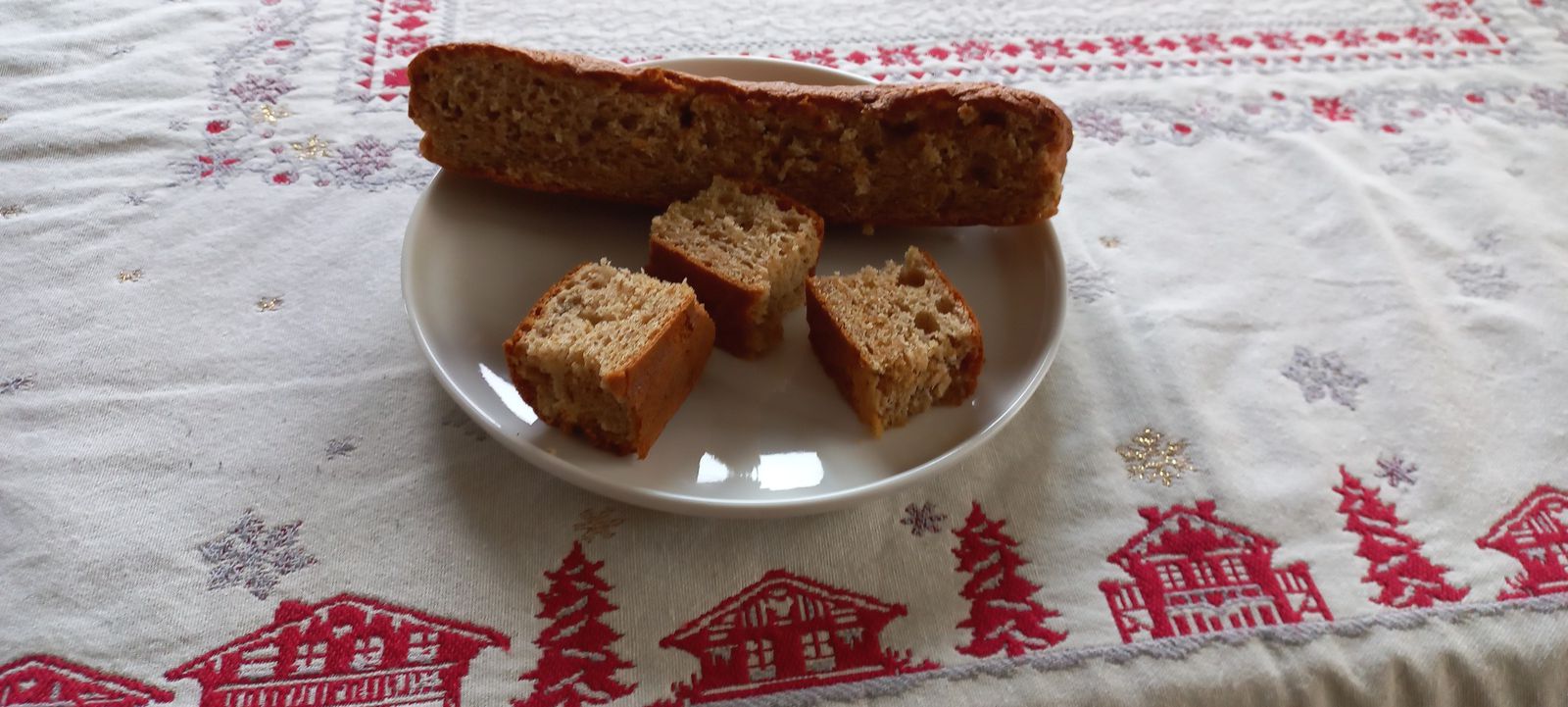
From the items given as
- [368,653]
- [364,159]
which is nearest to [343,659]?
[368,653]

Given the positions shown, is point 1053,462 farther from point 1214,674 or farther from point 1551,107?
point 1551,107

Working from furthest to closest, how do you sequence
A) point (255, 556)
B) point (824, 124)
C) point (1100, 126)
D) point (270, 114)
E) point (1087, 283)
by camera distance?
point (1100, 126)
point (270, 114)
point (1087, 283)
point (824, 124)
point (255, 556)

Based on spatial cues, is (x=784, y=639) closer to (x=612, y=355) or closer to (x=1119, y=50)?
(x=612, y=355)

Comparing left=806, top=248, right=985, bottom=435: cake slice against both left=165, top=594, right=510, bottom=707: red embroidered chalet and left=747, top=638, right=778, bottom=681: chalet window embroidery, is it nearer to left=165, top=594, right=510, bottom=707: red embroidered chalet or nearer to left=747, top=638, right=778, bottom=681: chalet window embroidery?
left=747, top=638, right=778, bottom=681: chalet window embroidery

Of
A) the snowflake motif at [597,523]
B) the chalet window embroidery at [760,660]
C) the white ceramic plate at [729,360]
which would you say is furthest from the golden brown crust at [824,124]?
the chalet window embroidery at [760,660]

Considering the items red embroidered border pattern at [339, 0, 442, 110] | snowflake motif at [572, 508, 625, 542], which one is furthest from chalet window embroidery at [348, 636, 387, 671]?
red embroidered border pattern at [339, 0, 442, 110]

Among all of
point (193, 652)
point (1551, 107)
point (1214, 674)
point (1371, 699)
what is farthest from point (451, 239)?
point (1551, 107)

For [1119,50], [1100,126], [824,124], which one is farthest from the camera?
[1119,50]
